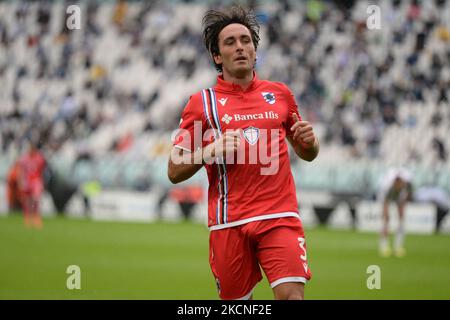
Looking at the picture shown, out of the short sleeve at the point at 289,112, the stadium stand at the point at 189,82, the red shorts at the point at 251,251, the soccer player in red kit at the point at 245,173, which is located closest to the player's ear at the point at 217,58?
the soccer player in red kit at the point at 245,173

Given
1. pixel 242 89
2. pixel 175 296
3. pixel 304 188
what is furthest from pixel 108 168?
pixel 242 89

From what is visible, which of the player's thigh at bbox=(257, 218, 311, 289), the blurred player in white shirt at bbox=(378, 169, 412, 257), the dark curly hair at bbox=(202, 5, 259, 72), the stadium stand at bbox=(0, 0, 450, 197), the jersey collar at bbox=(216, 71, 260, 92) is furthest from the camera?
the stadium stand at bbox=(0, 0, 450, 197)

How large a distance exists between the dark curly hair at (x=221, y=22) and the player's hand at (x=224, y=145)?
3.20 feet

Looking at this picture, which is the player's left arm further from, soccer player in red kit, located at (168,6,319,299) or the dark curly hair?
the dark curly hair

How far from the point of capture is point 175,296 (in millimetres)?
11664

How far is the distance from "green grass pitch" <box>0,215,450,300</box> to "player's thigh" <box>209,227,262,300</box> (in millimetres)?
5115

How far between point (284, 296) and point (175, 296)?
5638 mm

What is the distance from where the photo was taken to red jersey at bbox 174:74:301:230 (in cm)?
649

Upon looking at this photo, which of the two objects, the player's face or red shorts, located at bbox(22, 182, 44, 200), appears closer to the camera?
the player's face

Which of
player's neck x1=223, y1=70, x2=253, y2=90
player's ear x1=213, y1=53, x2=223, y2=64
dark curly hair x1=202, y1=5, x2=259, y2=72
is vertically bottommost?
player's neck x1=223, y1=70, x2=253, y2=90

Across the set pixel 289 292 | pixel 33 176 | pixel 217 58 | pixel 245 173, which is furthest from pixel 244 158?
pixel 33 176

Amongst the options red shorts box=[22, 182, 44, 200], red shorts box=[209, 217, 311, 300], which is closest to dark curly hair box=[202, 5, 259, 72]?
red shorts box=[209, 217, 311, 300]

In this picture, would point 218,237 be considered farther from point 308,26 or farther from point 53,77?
point 53,77

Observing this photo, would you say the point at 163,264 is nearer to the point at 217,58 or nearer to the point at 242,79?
the point at 217,58
